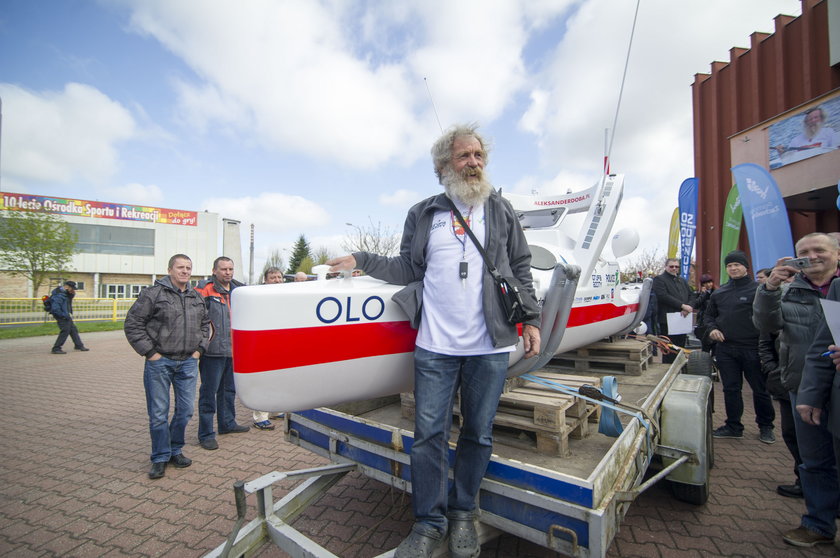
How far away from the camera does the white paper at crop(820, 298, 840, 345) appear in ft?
6.26

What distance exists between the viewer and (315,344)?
1854mm

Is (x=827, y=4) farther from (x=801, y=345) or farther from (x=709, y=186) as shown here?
(x=801, y=345)

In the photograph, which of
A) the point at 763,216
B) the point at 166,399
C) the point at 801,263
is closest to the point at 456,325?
the point at 801,263

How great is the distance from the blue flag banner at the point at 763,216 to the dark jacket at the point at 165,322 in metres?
9.71

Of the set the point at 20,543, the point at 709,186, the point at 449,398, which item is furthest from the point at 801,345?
the point at 709,186

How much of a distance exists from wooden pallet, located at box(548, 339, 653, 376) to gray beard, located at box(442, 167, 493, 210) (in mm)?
2431

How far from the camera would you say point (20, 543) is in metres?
2.57

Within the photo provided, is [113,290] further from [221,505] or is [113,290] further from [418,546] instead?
[418,546]

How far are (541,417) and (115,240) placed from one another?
41.5 metres

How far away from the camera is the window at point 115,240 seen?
3359 centimetres

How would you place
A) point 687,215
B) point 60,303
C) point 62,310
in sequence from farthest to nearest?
point 687,215, point 62,310, point 60,303

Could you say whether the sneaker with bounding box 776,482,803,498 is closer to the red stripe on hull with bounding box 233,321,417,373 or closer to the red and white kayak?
the red and white kayak

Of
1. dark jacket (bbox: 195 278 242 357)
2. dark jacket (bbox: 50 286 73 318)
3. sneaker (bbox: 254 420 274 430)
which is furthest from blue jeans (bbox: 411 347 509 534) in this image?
dark jacket (bbox: 50 286 73 318)

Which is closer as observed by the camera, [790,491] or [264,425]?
[790,491]
